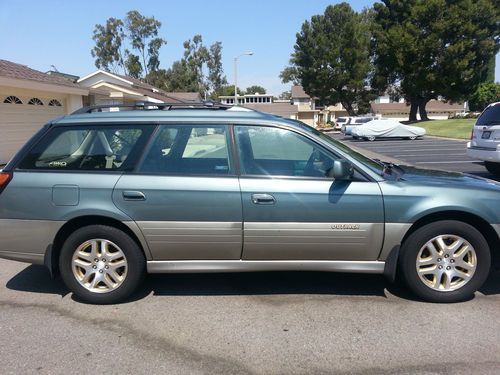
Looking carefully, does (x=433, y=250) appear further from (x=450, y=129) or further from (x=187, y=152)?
(x=450, y=129)

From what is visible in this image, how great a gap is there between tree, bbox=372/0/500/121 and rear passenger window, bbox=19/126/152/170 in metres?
43.9

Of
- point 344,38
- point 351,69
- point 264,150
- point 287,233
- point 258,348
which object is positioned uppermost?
point 344,38

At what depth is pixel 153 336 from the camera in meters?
3.37

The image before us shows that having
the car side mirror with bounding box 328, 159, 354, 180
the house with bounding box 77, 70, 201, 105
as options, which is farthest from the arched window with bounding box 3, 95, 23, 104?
the car side mirror with bounding box 328, 159, 354, 180

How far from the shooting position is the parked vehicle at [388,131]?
2938 cm

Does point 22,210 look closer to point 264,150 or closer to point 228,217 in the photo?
point 228,217

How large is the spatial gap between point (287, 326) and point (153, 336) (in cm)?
105

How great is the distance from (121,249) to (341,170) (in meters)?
2.02

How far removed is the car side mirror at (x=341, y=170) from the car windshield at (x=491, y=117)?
24.0ft

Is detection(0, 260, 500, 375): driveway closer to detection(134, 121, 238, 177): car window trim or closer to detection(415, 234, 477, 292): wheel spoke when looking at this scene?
detection(415, 234, 477, 292): wheel spoke

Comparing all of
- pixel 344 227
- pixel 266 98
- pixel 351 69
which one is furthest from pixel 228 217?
pixel 266 98

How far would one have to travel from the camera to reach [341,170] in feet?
11.9

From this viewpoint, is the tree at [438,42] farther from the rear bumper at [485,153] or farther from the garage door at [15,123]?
the garage door at [15,123]

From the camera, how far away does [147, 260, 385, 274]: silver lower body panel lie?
379cm
